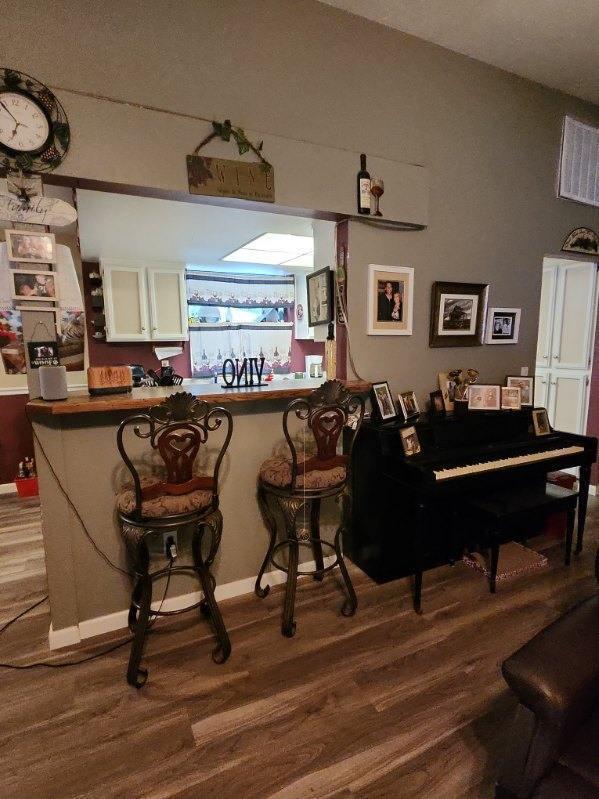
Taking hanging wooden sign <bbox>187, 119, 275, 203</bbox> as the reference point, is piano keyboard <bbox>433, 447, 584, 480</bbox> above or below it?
below

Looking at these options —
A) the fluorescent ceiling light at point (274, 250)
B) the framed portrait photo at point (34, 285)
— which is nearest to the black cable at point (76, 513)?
the framed portrait photo at point (34, 285)

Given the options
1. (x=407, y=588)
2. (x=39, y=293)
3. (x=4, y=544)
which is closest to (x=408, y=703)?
(x=407, y=588)

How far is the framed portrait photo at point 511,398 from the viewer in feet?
8.33

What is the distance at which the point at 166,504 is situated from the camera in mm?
1561

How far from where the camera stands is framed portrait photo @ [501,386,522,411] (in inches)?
99.9

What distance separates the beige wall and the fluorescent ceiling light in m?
1.32

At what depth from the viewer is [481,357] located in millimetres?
2781

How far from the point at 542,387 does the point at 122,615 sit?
13.2 ft

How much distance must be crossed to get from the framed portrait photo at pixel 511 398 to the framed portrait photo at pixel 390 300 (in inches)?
29.8

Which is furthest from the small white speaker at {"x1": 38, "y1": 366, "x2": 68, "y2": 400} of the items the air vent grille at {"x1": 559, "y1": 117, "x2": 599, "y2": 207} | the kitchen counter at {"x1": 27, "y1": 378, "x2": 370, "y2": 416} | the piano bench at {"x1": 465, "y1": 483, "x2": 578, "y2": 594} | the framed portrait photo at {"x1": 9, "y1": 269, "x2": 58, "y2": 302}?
the air vent grille at {"x1": 559, "y1": 117, "x2": 599, "y2": 207}

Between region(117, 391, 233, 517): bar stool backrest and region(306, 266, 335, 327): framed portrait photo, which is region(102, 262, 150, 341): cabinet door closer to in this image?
region(306, 266, 335, 327): framed portrait photo

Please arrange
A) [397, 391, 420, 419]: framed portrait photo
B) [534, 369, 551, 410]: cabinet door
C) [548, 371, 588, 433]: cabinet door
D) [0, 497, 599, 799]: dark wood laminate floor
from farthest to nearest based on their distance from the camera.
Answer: [534, 369, 551, 410]: cabinet door
[548, 371, 588, 433]: cabinet door
[397, 391, 420, 419]: framed portrait photo
[0, 497, 599, 799]: dark wood laminate floor

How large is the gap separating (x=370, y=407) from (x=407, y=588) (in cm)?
106

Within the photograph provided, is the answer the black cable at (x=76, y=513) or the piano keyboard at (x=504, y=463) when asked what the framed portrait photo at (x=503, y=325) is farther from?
the black cable at (x=76, y=513)
